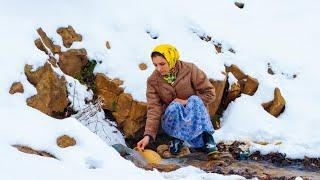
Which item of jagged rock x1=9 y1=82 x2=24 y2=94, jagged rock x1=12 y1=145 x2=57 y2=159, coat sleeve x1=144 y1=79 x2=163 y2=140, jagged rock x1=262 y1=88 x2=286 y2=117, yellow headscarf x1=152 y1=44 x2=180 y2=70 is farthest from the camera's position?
jagged rock x1=262 y1=88 x2=286 y2=117

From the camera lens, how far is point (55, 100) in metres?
6.68

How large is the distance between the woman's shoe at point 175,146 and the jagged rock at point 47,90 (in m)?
1.39

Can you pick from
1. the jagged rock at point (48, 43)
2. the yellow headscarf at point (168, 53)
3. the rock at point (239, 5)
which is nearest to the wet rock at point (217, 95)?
the yellow headscarf at point (168, 53)

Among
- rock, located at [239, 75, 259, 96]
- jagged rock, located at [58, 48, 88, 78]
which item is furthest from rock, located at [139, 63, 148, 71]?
rock, located at [239, 75, 259, 96]

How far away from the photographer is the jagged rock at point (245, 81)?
790cm

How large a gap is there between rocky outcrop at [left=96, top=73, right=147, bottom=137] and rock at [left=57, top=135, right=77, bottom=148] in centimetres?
268

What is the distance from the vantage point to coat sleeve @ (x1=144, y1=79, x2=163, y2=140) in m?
6.46

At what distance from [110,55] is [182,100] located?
1457 mm

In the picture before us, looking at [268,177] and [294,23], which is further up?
[294,23]

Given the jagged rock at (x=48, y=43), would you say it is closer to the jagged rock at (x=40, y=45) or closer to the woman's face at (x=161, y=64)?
the jagged rock at (x=40, y=45)

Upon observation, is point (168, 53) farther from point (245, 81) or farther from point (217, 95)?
point (245, 81)

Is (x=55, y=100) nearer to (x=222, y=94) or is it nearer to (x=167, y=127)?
(x=167, y=127)

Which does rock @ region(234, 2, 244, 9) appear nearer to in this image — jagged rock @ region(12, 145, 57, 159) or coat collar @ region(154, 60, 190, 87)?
coat collar @ region(154, 60, 190, 87)

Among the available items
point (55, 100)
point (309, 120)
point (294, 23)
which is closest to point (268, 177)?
point (309, 120)
